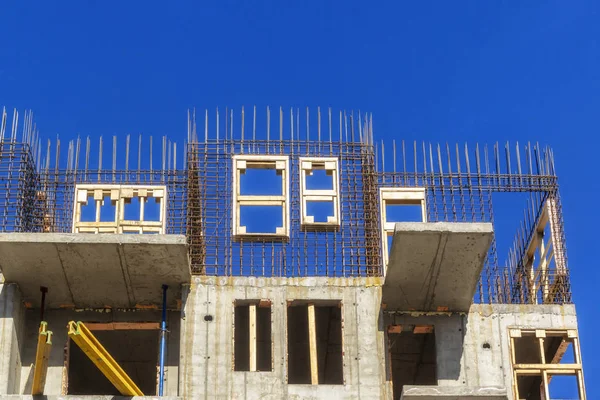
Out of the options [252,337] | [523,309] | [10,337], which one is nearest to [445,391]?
[523,309]

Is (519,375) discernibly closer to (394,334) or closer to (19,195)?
(394,334)

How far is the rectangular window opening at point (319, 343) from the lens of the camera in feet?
136

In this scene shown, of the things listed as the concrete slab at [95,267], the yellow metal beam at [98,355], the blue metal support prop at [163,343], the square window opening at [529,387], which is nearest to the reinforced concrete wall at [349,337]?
the blue metal support prop at [163,343]

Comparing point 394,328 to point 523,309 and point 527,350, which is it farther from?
point 527,350

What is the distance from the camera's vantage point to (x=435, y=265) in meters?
38.0

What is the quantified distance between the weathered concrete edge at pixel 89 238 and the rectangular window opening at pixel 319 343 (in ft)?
15.2

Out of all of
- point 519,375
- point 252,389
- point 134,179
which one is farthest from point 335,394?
point 134,179

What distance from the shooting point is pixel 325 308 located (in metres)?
40.9

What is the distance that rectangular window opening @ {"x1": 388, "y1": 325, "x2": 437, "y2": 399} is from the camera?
141 ft

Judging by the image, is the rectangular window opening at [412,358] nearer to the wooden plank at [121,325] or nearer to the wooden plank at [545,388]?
the wooden plank at [545,388]

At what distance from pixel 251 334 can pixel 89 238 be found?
4.99 meters

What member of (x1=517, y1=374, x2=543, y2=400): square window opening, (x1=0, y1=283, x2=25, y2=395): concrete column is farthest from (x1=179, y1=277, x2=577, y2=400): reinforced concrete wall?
(x1=0, y1=283, x2=25, y2=395): concrete column

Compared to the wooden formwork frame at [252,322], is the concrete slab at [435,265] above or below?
above

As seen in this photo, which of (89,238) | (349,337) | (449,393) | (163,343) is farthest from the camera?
(349,337)
